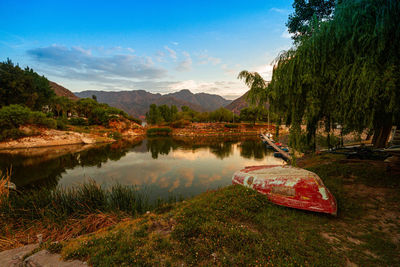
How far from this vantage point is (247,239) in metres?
4.32

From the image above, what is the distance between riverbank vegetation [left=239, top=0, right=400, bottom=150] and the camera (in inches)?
166

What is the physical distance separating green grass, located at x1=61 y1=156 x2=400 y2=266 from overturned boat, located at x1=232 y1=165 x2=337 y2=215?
1.09ft

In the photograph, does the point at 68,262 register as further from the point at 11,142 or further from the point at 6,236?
the point at 11,142

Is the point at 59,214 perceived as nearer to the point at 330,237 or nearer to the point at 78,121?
the point at 330,237

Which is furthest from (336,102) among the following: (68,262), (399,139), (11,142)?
(11,142)

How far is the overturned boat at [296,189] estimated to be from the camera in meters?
5.67

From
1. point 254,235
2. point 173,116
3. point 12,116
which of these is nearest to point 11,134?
point 12,116

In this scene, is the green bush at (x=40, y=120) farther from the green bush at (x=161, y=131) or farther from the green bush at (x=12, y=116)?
the green bush at (x=161, y=131)

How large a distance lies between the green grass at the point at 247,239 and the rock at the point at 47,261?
0.61ft

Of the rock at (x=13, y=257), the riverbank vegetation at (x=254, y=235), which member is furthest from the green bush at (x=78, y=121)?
the rock at (x=13, y=257)

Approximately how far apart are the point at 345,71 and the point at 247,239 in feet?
19.2

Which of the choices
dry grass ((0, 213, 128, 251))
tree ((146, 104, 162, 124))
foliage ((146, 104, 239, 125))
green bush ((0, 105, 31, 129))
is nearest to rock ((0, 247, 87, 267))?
dry grass ((0, 213, 128, 251))

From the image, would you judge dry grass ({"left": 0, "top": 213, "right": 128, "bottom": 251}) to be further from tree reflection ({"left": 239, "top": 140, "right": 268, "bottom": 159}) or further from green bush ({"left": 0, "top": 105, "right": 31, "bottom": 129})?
green bush ({"left": 0, "top": 105, "right": 31, "bottom": 129})

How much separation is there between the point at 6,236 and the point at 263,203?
35.4ft
